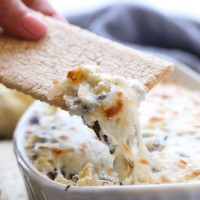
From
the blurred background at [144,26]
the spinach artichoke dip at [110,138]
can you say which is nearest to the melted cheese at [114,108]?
the spinach artichoke dip at [110,138]

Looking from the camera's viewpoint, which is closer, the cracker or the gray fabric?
the cracker

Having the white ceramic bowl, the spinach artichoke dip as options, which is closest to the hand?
the spinach artichoke dip

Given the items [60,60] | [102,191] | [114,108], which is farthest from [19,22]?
[102,191]

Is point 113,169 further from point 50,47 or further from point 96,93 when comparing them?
point 50,47

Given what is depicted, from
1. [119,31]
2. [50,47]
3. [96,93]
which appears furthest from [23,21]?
[119,31]

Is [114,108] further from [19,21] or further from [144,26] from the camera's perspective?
[144,26]

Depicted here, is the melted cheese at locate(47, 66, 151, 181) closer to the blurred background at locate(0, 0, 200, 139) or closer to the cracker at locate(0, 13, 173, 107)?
the cracker at locate(0, 13, 173, 107)

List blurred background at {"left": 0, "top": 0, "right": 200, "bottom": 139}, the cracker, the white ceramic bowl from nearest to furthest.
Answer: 1. the white ceramic bowl
2. the cracker
3. blurred background at {"left": 0, "top": 0, "right": 200, "bottom": 139}
